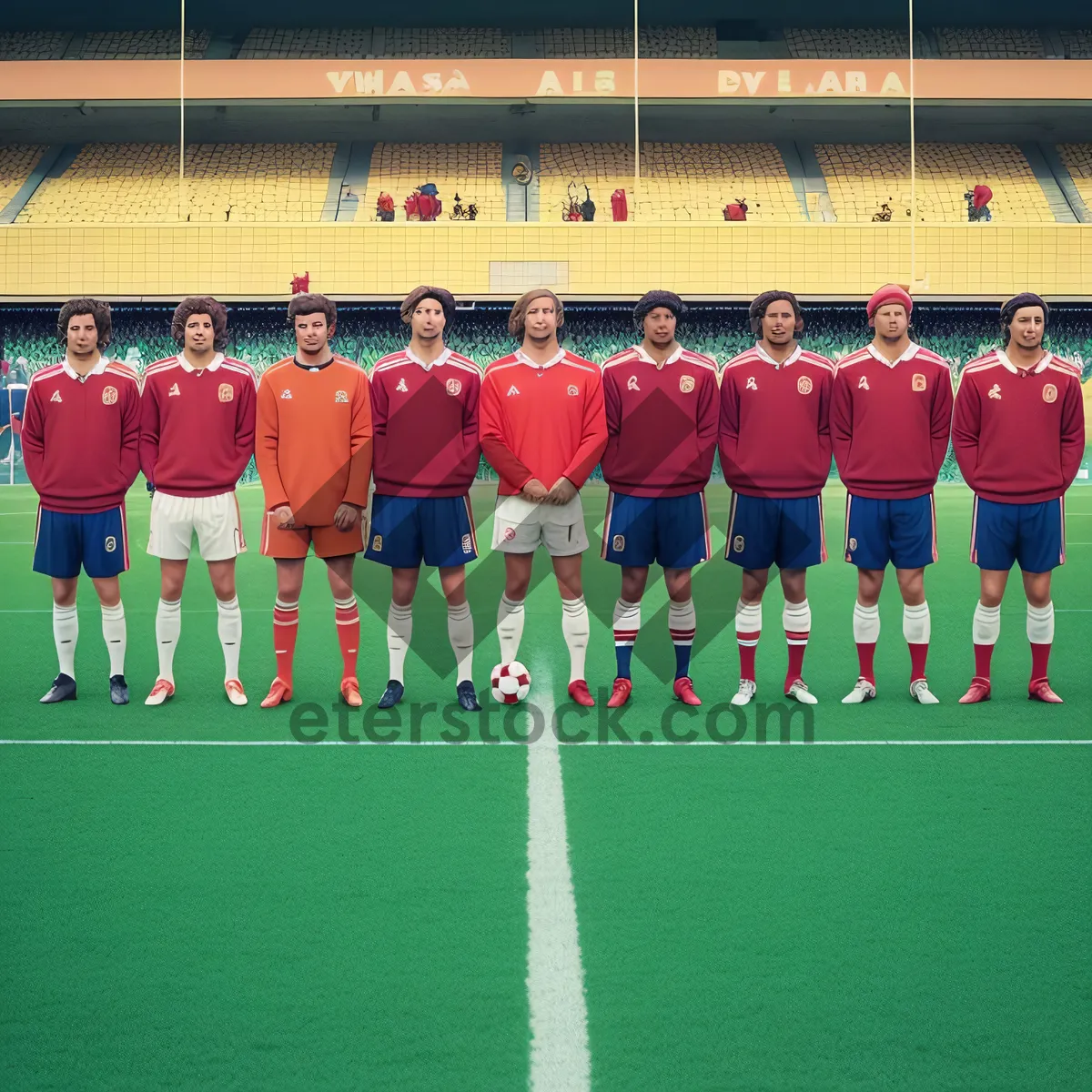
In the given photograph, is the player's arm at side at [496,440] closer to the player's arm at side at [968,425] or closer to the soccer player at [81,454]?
the soccer player at [81,454]

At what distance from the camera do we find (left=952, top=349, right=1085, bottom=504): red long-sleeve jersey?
5.93 m

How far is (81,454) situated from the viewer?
6.00m

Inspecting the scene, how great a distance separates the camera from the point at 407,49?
24.3 metres

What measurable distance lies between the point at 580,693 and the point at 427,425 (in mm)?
1481

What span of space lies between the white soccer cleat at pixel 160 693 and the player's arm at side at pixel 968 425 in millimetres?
3944

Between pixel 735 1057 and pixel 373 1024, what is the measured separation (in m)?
0.85

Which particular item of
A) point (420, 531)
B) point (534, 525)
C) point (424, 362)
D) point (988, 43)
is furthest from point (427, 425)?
point (988, 43)

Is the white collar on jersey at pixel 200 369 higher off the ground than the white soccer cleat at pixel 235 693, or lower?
higher

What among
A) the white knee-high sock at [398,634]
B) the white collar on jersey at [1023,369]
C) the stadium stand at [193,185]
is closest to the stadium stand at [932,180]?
the stadium stand at [193,185]

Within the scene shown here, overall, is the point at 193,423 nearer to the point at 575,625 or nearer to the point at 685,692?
the point at 575,625

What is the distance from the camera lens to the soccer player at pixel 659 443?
5957mm

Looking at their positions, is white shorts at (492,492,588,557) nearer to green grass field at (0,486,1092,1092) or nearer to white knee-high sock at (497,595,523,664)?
white knee-high sock at (497,595,523,664)

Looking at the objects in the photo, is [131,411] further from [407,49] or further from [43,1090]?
[407,49]

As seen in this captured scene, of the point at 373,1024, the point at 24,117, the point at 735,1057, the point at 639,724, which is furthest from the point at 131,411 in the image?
the point at 24,117
